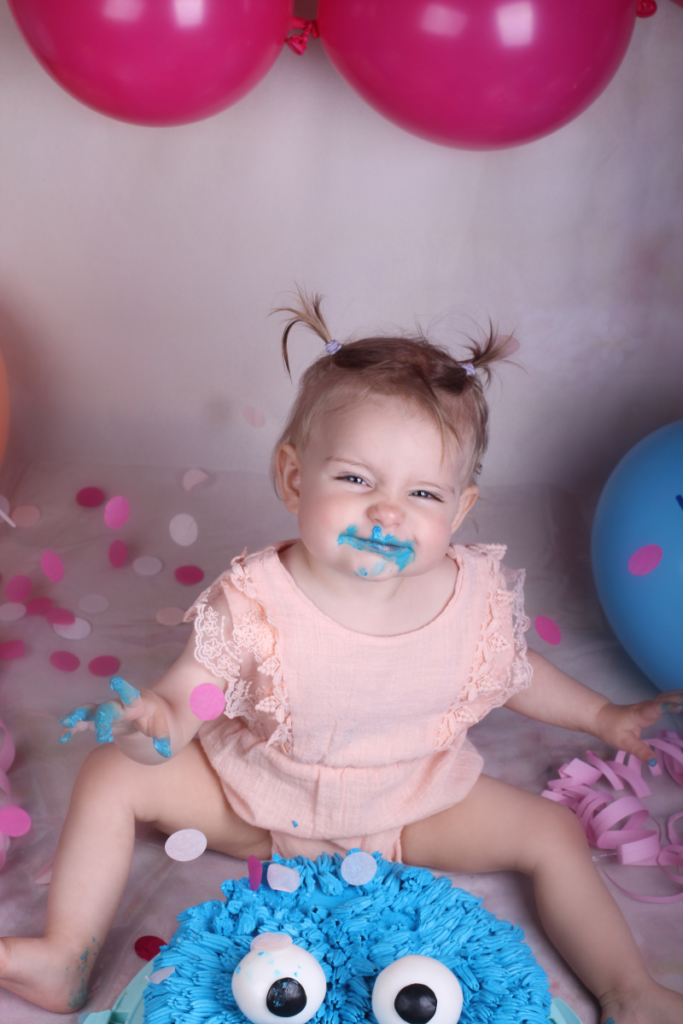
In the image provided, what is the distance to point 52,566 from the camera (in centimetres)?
156

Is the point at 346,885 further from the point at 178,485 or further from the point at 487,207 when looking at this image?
the point at 487,207

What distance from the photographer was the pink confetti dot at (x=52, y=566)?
1.54 m

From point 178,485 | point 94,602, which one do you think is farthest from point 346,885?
point 178,485

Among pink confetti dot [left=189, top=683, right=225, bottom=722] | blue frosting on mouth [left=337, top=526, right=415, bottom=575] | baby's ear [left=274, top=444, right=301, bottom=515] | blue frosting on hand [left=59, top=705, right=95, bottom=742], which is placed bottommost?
pink confetti dot [left=189, top=683, right=225, bottom=722]

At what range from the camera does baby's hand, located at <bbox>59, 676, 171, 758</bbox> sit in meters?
0.90

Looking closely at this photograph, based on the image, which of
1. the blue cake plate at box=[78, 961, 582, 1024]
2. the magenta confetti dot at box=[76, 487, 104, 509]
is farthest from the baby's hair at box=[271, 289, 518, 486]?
the magenta confetti dot at box=[76, 487, 104, 509]

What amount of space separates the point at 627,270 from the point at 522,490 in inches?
17.9

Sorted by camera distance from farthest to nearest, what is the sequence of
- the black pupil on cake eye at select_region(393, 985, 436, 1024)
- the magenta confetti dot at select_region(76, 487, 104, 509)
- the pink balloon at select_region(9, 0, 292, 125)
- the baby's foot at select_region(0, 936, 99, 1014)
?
the magenta confetti dot at select_region(76, 487, 104, 509) < the pink balloon at select_region(9, 0, 292, 125) < the baby's foot at select_region(0, 936, 99, 1014) < the black pupil on cake eye at select_region(393, 985, 436, 1024)

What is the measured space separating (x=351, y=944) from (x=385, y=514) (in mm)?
419

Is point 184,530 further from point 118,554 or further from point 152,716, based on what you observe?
point 152,716

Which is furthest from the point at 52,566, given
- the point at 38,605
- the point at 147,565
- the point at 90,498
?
the point at 90,498

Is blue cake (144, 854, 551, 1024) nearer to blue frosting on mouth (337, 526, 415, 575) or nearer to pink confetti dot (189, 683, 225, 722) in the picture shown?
pink confetti dot (189, 683, 225, 722)

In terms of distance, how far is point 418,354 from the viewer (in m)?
1.09

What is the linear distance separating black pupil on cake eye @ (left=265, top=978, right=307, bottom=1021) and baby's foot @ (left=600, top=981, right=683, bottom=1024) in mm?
300
